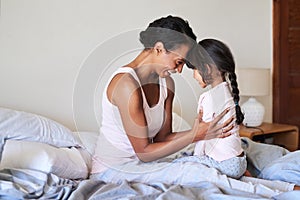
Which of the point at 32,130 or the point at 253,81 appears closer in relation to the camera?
the point at 32,130

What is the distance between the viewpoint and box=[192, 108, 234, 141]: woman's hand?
5.05 feet

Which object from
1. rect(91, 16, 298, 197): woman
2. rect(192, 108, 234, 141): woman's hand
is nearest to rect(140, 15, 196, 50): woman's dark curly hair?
rect(91, 16, 298, 197): woman

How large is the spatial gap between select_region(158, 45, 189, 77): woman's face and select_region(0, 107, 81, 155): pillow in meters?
0.54

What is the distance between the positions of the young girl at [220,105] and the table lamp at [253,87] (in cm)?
107

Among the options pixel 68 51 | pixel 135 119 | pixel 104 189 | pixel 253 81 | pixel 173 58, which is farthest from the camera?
pixel 253 81

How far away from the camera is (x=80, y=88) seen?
7.52 ft

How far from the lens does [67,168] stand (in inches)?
60.6

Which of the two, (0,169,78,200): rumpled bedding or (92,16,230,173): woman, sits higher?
(92,16,230,173): woman

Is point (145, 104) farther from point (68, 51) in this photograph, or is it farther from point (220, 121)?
point (68, 51)

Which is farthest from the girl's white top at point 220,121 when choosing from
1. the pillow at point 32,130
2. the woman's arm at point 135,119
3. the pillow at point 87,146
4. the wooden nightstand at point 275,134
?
the wooden nightstand at point 275,134

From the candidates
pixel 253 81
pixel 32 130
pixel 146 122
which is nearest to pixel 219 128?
pixel 146 122

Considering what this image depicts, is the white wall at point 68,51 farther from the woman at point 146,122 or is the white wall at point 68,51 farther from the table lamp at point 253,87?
the woman at point 146,122

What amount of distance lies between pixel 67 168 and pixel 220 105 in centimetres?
64

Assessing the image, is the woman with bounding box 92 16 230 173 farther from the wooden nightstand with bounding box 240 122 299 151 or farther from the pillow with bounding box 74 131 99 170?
Result: the wooden nightstand with bounding box 240 122 299 151
